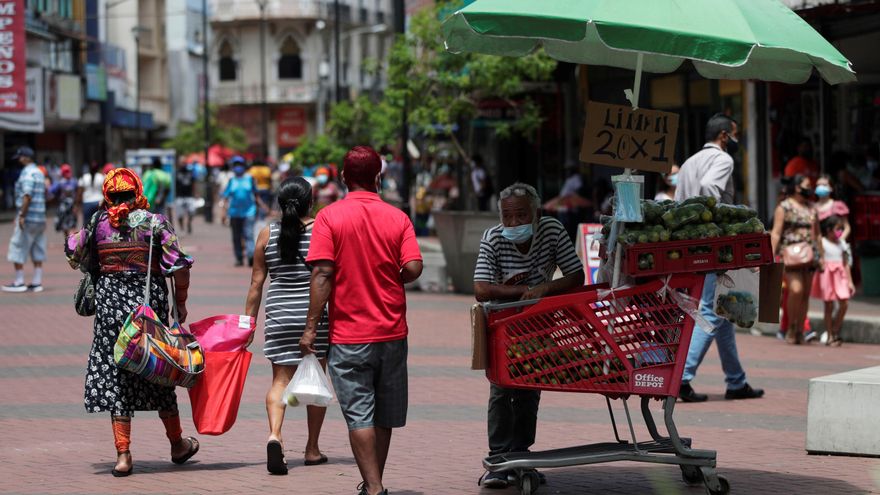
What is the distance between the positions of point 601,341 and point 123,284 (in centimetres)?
289

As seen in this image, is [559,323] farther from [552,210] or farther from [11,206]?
[11,206]

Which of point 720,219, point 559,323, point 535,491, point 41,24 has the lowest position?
point 535,491

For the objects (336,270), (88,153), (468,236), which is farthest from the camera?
(88,153)

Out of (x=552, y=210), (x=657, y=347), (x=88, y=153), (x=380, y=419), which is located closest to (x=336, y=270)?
(x=380, y=419)

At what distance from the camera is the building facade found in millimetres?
80625

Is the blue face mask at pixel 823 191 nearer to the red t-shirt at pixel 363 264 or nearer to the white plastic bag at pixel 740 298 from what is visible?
the white plastic bag at pixel 740 298

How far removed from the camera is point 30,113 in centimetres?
4616

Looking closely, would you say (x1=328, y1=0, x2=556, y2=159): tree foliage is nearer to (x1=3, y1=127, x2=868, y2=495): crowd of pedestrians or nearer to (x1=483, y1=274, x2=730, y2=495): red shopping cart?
(x1=3, y1=127, x2=868, y2=495): crowd of pedestrians

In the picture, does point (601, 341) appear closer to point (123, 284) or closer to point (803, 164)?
point (123, 284)

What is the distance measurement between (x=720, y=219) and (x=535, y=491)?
169cm

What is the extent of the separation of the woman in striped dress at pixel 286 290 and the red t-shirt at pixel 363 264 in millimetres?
1360

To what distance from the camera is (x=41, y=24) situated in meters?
50.1

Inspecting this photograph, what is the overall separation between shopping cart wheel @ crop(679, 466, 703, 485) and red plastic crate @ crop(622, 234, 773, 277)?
117 cm

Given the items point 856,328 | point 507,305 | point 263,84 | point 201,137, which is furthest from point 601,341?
A: point 263,84
